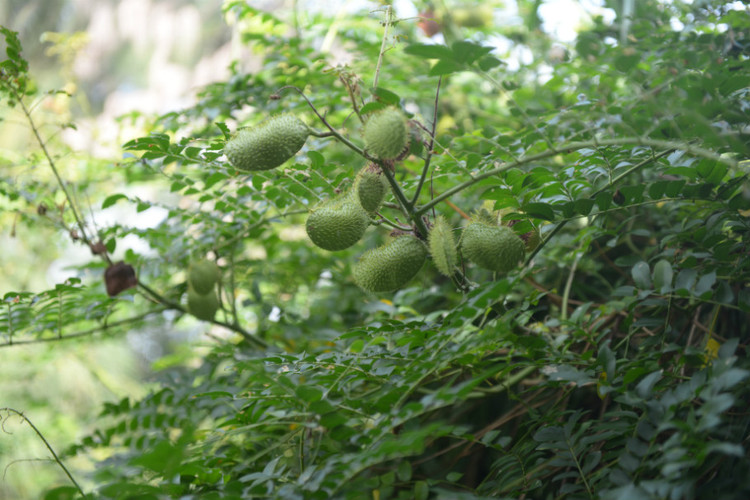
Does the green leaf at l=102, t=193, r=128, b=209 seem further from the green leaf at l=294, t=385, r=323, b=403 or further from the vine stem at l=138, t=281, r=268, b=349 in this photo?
the green leaf at l=294, t=385, r=323, b=403

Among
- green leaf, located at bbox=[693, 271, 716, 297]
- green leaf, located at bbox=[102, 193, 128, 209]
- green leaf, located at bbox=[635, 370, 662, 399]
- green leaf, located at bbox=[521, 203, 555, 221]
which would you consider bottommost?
green leaf, located at bbox=[635, 370, 662, 399]

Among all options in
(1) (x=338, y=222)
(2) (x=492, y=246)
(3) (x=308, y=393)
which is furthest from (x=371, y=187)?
(3) (x=308, y=393)

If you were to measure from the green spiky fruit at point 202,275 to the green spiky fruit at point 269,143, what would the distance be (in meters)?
0.62

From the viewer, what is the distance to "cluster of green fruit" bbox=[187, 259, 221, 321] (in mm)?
1486

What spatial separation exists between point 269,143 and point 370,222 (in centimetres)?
22

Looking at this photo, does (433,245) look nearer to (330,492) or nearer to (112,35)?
(330,492)

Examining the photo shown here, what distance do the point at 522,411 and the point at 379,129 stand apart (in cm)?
74

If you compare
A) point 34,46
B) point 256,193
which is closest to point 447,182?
point 256,193

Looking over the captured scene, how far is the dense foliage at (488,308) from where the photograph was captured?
79cm

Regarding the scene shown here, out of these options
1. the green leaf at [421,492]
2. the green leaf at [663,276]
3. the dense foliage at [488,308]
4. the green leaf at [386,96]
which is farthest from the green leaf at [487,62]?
the green leaf at [421,492]

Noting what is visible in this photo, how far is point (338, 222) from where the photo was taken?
0.97 metres

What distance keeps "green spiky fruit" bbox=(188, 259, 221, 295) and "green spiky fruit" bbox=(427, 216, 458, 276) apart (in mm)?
775

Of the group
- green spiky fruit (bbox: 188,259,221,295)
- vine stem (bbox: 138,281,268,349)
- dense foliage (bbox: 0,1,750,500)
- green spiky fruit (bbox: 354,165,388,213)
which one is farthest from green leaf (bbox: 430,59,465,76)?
vine stem (bbox: 138,281,268,349)

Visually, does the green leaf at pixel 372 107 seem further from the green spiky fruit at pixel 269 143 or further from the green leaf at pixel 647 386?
the green leaf at pixel 647 386
